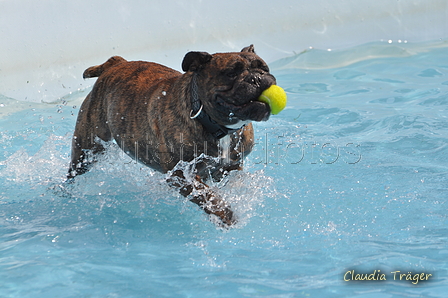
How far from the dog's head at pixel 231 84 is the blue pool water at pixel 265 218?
0.82 metres

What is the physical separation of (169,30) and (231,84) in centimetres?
575

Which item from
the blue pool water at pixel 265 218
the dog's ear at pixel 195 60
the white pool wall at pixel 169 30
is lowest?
the blue pool water at pixel 265 218

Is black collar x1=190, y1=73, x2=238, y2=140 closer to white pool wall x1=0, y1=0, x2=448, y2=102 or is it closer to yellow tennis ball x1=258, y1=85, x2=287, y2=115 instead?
yellow tennis ball x1=258, y1=85, x2=287, y2=115

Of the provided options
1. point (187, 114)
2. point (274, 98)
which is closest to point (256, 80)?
point (274, 98)

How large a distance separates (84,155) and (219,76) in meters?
1.81

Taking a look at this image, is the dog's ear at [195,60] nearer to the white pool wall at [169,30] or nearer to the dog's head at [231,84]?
the dog's head at [231,84]

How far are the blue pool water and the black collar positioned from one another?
60 cm

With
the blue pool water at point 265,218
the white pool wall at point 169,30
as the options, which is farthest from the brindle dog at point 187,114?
the white pool wall at point 169,30

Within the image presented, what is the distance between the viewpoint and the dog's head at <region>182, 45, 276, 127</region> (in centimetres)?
299

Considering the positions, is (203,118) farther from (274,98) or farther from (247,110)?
(274,98)

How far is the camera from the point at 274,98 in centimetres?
295

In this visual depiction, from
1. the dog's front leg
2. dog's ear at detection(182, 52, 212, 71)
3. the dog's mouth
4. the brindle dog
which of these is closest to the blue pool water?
the dog's front leg

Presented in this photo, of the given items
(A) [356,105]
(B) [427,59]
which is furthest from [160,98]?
(B) [427,59]

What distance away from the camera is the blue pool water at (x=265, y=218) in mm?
2803
